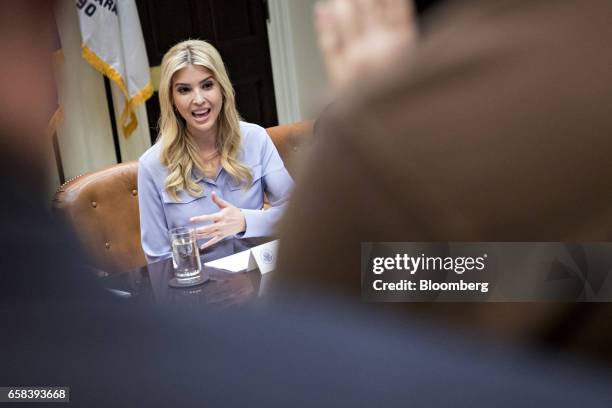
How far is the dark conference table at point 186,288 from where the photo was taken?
660 mm

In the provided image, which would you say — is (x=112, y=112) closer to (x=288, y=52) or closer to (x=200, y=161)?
(x=200, y=161)

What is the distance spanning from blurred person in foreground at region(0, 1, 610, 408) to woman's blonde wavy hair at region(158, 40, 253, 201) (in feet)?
2.76

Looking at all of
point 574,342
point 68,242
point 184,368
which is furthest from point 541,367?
point 68,242

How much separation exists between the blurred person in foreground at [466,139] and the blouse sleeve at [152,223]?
112 cm

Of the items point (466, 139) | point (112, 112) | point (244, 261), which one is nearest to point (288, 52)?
point (112, 112)

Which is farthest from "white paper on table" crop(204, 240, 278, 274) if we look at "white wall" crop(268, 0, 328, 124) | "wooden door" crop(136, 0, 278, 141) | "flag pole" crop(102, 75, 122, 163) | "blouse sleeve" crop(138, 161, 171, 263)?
"white wall" crop(268, 0, 328, 124)

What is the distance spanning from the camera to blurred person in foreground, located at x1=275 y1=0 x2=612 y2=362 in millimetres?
200

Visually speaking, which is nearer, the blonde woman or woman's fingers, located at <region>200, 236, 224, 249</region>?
woman's fingers, located at <region>200, 236, 224, 249</region>

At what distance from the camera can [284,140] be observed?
5.87 ft

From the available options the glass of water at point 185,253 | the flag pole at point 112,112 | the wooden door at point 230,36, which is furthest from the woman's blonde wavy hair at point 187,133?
the wooden door at point 230,36

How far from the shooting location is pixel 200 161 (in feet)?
4.52

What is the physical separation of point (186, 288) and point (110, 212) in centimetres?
58

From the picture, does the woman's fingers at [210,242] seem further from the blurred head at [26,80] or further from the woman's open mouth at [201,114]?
the blurred head at [26,80]

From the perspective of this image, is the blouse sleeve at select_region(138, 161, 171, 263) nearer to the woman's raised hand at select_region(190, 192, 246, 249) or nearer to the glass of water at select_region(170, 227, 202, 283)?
the woman's raised hand at select_region(190, 192, 246, 249)
